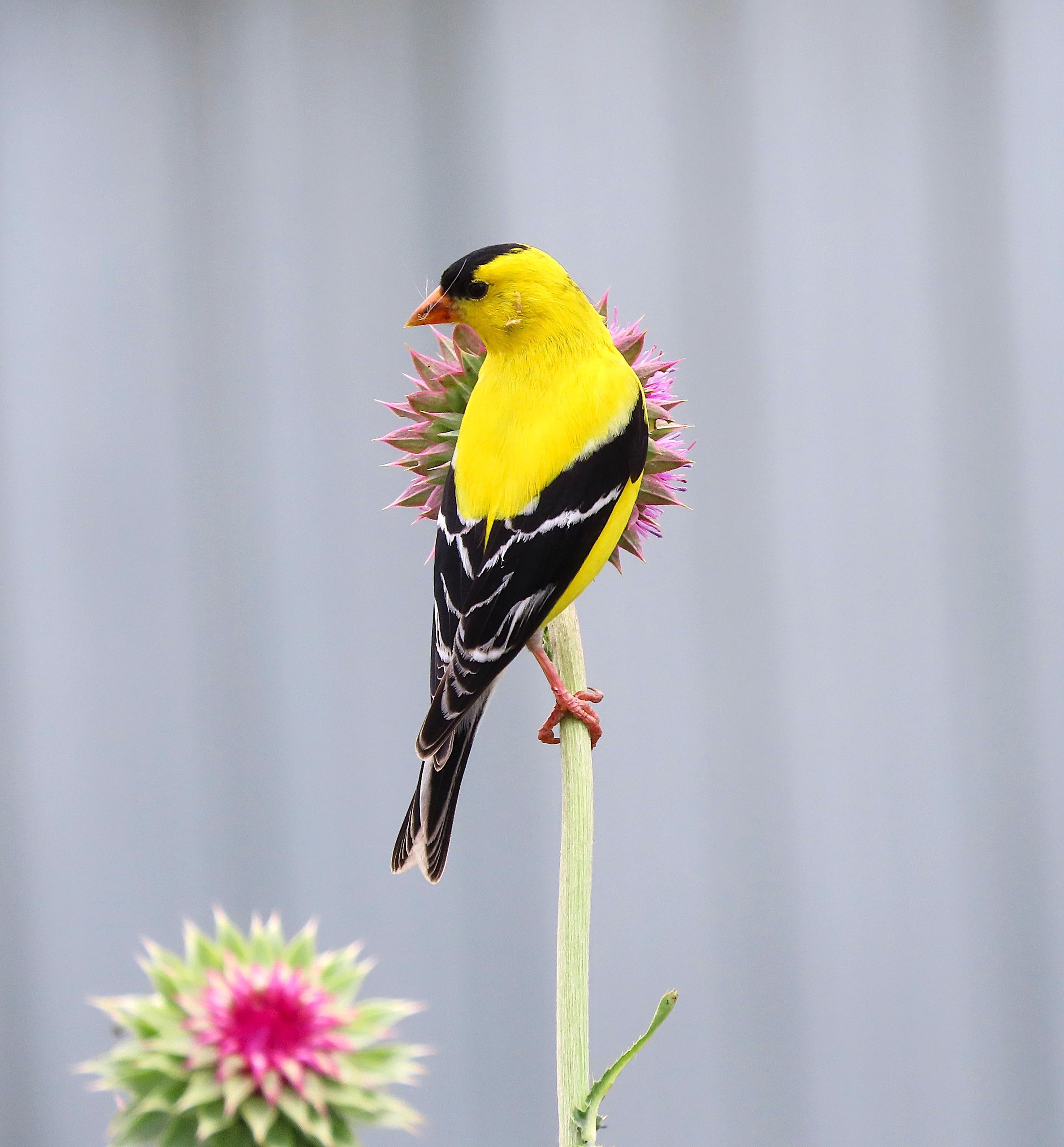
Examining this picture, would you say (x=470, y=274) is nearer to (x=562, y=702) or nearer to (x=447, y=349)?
(x=447, y=349)

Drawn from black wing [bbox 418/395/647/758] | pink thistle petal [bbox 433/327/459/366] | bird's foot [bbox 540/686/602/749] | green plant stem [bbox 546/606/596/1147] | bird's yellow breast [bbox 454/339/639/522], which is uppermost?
pink thistle petal [bbox 433/327/459/366]

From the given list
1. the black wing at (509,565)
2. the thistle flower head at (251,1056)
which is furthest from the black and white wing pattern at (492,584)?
the thistle flower head at (251,1056)

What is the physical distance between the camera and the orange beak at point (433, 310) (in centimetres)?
51

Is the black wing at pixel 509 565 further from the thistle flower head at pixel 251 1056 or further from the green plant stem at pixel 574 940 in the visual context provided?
the thistle flower head at pixel 251 1056

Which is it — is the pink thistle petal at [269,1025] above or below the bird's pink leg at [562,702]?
below

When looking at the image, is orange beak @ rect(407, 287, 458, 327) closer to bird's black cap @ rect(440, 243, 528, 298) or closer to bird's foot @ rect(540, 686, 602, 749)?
bird's black cap @ rect(440, 243, 528, 298)

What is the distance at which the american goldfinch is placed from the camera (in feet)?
1.66

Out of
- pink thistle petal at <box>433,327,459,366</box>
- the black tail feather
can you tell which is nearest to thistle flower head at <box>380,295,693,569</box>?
pink thistle petal at <box>433,327,459,366</box>

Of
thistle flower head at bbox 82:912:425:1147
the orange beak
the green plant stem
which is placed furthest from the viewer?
the orange beak

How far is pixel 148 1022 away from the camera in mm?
292

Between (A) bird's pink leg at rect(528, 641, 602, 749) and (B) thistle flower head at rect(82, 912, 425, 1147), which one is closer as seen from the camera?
(B) thistle flower head at rect(82, 912, 425, 1147)

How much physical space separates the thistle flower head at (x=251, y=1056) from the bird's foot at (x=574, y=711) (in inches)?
8.9

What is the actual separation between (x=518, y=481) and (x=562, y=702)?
0.42 feet

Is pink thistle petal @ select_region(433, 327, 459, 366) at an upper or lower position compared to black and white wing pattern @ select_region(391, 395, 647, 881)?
upper
